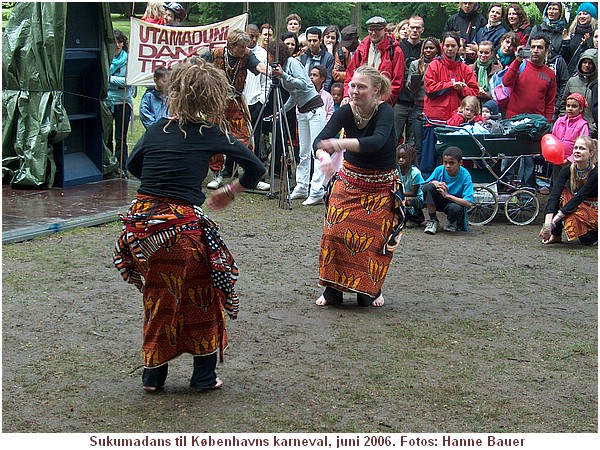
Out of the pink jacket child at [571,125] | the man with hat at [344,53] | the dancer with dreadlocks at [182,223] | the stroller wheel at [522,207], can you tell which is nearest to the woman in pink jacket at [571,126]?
the pink jacket child at [571,125]

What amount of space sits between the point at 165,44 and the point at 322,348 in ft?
20.7

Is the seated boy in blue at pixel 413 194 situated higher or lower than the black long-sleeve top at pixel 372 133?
lower

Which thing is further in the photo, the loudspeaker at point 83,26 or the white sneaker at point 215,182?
the white sneaker at point 215,182

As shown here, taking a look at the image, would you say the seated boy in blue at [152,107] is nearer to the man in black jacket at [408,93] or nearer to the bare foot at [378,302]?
the man in black jacket at [408,93]

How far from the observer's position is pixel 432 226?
9.31m

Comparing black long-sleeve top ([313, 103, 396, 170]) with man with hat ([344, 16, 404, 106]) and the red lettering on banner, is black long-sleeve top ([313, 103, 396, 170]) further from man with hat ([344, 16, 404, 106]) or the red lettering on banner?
the red lettering on banner

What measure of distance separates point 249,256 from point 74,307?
2.02 m

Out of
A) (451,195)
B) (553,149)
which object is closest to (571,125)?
(553,149)

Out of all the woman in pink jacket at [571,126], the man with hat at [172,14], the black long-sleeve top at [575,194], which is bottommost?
the black long-sleeve top at [575,194]

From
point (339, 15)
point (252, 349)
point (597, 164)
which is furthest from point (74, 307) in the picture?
point (339, 15)

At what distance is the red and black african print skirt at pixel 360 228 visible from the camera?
6379 millimetres

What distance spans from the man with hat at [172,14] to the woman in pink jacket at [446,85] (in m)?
3.47

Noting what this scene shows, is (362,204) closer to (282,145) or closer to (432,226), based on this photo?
(432,226)

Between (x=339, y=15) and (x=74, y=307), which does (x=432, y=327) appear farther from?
(x=339, y=15)
